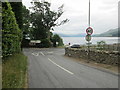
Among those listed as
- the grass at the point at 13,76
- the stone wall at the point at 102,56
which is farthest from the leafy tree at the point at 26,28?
the grass at the point at 13,76

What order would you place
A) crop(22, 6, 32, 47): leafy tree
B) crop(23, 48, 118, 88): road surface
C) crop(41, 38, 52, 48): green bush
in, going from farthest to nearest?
1. crop(22, 6, 32, 47): leafy tree
2. crop(41, 38, 52, 48): green bush
3. crop(23, 48, 118, 88): road surface

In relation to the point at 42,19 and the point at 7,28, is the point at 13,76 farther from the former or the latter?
the point at 42,19

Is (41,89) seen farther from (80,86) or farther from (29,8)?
(29,8)

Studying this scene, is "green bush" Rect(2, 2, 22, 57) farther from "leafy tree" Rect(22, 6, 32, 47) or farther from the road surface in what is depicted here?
"leafy tree" Rect(22, 6, 32, 47)

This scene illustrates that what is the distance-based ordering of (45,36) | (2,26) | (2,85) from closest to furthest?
(2,85) → (2,26) → (45,36)

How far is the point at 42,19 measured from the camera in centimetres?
5312

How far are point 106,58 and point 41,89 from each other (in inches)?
351

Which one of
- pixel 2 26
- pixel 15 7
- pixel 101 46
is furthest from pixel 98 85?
pixel 101 46

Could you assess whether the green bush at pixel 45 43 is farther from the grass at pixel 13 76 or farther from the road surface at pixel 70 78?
the grass at pixel 13 76

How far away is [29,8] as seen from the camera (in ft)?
180

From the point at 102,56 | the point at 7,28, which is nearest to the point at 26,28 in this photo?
the point at 7,28

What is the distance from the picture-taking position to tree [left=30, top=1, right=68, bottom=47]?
52469 millimetres

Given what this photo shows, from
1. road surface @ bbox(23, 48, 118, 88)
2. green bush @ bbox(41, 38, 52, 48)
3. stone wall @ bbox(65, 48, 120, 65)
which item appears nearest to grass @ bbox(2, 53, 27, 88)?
road surface @ bbox(23, 48, 118, 88)

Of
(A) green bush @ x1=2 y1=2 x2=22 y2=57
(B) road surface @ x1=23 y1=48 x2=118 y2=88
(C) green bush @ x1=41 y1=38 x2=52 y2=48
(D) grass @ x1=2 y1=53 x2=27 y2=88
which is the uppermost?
(A) green bush @ x1=2 y1=2 x2=22 y2=57
